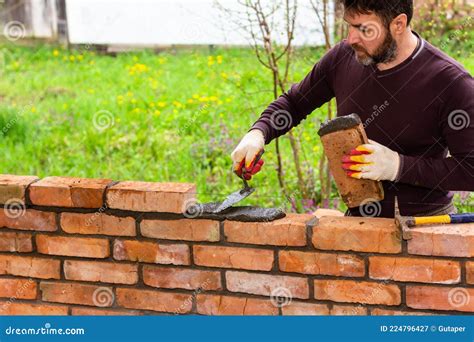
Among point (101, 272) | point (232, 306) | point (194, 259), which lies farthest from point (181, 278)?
point (101, 272)

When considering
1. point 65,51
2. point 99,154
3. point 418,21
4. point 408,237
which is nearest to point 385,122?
point 408,237

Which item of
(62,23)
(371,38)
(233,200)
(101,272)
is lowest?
(101,272)

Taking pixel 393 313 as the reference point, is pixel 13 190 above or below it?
above

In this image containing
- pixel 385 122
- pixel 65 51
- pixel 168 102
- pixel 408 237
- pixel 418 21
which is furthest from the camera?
pixel 65 51

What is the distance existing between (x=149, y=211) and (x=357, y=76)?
898 mm

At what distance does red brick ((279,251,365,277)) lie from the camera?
2.57 m

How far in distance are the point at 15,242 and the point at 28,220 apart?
12cm

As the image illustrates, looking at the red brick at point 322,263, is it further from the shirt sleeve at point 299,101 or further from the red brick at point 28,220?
the red brick at point 28,220

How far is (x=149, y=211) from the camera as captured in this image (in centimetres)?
274

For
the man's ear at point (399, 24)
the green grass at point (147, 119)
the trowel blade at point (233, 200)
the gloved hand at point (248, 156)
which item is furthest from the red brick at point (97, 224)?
the green grass at point (147, 119)

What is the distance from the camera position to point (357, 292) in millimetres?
2590

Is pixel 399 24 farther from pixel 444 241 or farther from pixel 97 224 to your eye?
pixel 97 224

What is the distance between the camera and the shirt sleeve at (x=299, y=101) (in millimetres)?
2898

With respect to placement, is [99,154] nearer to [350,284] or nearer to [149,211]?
[149,211]
